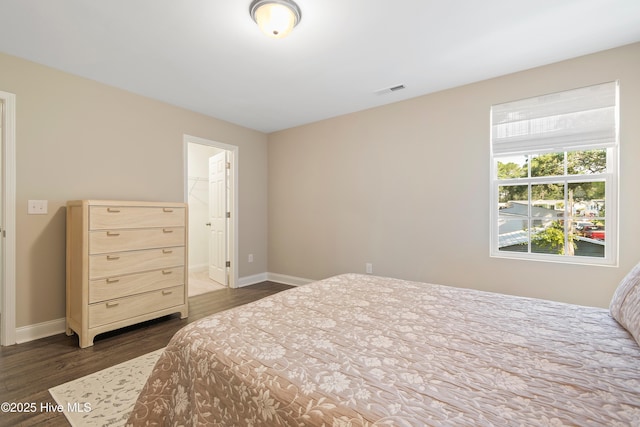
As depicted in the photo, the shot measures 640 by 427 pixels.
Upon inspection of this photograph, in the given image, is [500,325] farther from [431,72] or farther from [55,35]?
[55,35]

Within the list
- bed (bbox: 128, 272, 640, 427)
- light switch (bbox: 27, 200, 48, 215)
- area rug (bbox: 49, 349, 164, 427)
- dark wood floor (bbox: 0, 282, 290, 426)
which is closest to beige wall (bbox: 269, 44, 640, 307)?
bed (bbox: 128, 272, 640, 427)

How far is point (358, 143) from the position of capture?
11.9 feet

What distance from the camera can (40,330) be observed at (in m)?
2.45

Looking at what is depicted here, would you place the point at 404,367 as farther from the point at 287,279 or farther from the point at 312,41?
the point at 287,279

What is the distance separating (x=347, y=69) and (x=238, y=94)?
Answer: 1261 millimetres

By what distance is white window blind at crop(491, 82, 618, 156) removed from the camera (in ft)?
7.52

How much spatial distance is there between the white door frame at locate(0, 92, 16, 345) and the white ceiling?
22.0 inches

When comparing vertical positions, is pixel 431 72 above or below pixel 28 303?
above

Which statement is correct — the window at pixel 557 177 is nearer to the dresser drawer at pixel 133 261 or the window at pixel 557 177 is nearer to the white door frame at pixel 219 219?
the dresser drawer at pixel 133 261

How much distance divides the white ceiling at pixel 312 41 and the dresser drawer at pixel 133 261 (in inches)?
65.8

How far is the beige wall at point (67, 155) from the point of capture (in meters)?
2.38

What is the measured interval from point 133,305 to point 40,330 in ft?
2.47

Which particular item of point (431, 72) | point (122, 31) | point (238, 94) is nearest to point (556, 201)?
point (431, 72)

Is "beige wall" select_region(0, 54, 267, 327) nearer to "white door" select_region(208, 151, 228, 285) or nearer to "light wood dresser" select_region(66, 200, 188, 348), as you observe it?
"light wood dresser" select_region(66, 200, 188, 348)
